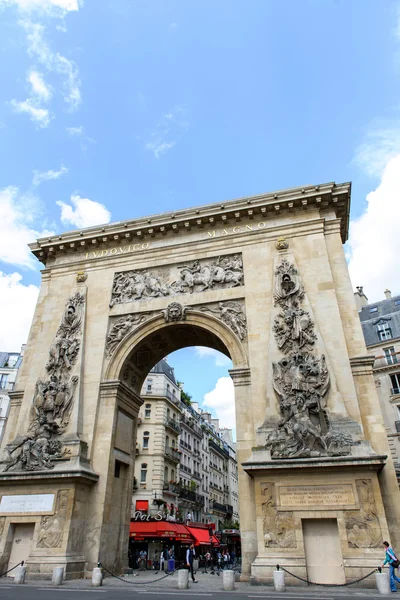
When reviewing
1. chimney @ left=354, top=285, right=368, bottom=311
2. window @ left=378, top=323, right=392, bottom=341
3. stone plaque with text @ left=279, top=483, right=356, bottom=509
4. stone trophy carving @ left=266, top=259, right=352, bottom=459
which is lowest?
stone plaque with text @ left=279, top=483, right=356, bottom=509

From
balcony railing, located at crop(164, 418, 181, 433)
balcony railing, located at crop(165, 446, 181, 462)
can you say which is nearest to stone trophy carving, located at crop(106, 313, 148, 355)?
balcony railing, located at crop(164, 418, 181, 433)

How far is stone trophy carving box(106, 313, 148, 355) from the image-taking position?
61.4 ft

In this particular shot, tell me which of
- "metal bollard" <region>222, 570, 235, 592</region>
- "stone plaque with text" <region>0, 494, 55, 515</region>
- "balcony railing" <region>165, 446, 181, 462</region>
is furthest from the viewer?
"balcony railing" <region>165, 446, 181, 462</region>

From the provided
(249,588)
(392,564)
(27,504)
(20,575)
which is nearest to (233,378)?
(249,588)

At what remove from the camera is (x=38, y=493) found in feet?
50.5

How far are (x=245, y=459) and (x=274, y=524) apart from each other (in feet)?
7.80

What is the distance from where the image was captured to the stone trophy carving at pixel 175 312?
18.2 meters

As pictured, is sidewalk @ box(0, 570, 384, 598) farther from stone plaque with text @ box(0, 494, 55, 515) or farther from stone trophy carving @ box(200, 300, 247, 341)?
stone trophy carving @ box(200, 300, 247, 341)

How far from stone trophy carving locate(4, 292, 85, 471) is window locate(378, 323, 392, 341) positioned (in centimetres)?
2389

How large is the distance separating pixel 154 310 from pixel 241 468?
7.53 m

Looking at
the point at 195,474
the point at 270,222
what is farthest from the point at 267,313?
the point at 195,474

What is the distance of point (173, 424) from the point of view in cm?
3875

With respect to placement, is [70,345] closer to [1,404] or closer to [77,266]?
[77,266]

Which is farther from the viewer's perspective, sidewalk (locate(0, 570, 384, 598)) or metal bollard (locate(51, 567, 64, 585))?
metal bollard (locate(51, 567, 64, 585))
